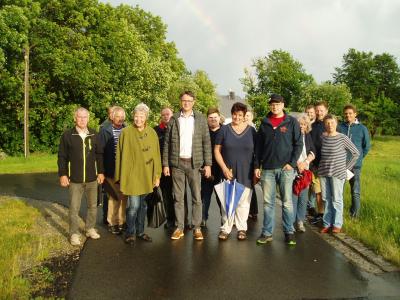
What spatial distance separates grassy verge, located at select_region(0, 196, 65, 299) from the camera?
434cm

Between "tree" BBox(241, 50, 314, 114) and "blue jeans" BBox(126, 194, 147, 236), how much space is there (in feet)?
167

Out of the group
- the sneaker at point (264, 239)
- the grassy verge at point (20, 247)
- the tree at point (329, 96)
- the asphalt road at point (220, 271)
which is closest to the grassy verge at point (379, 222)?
the asphalt road at point (220, 271)

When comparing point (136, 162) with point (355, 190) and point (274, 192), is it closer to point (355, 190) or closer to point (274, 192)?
point (274, 192)

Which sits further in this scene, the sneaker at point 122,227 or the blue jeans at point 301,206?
the blue jeans at point 301,206

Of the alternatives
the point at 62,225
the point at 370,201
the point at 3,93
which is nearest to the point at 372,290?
the point at 370,201

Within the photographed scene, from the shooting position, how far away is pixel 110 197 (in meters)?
A: 6.84

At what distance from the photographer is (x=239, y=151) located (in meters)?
6.10

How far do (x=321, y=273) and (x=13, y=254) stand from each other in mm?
3868

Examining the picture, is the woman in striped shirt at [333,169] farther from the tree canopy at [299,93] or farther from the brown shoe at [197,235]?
the tree canopy at [299,93]

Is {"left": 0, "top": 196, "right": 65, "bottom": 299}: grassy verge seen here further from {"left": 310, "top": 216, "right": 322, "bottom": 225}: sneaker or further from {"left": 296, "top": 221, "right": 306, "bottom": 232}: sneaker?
{"left": 310, "top": 216, "right": 322, "bottom": 225}: sneaker

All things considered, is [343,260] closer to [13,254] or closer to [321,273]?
[321,273]

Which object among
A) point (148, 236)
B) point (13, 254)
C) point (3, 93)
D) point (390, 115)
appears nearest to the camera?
point (13, 254)

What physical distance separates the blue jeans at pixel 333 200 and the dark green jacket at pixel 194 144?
6.51ft

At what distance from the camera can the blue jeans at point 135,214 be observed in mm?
6008
